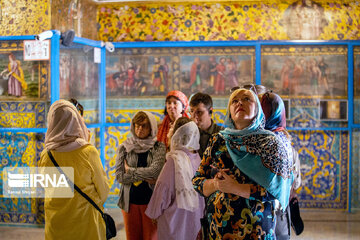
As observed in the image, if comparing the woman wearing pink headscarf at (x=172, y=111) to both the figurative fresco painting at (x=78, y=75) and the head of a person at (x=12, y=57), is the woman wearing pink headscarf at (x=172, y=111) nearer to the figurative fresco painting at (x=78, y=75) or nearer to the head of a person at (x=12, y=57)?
the figurative fresco painting at (x=78, y=75)

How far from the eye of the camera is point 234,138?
3.14 metres

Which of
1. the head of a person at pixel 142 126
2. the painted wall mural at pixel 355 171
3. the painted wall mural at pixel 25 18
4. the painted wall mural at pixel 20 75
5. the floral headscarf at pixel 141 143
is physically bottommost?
the painted wall mural at pixel 355 171

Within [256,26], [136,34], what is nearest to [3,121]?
[136,34]

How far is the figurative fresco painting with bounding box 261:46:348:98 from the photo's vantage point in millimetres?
8219

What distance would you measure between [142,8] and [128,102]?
5.06 ft

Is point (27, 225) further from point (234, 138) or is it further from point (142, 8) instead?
point (234, 138)

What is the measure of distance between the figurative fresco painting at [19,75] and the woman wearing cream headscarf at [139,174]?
2.53 metres

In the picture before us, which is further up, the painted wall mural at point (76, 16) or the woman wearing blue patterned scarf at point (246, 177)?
the painted wall mural at point (76, 16)

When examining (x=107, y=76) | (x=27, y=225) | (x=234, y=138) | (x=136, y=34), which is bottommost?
(x=27, y=225)

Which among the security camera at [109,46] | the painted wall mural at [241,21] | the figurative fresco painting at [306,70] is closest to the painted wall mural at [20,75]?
the security camera at [109,46]

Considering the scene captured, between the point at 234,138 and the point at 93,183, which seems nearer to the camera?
the point at 234,138

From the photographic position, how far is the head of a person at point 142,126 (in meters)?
4.80

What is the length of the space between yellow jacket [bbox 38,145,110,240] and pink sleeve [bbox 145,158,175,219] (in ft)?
1.61

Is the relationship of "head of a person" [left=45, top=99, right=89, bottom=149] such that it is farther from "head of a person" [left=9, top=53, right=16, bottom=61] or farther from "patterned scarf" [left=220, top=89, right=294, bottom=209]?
"head of a person" [left=9, top=53, right=16, bottom=61]
